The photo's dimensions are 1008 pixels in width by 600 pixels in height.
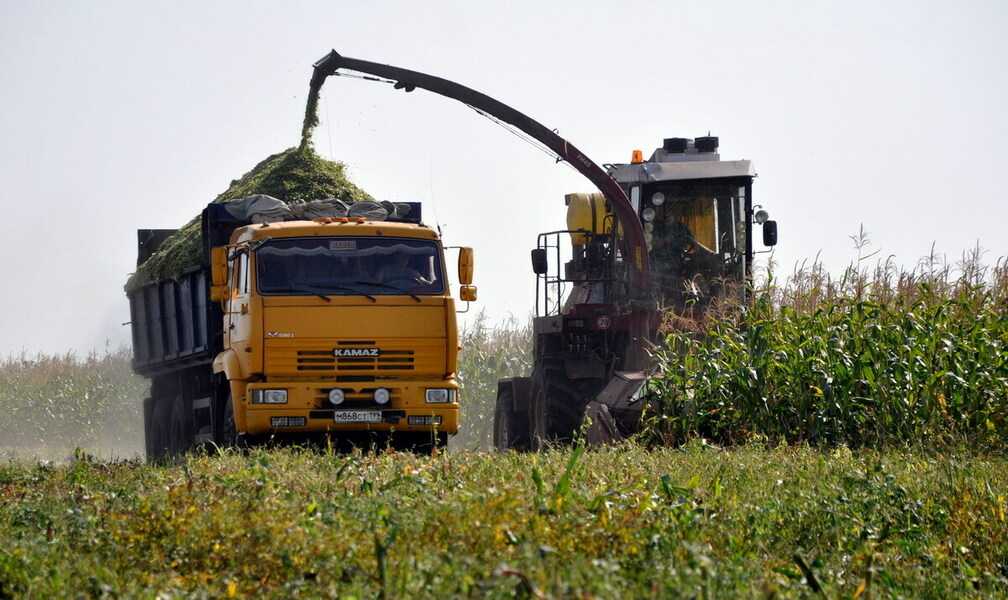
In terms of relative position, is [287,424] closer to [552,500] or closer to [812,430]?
[812,430]

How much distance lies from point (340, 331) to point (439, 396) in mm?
1249

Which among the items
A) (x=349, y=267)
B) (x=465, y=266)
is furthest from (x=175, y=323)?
(x=465, y=266)

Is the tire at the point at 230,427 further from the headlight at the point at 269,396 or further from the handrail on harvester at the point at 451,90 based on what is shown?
the handrail on harvester at the point at 451,90

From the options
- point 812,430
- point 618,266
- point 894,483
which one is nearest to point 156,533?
point 894,483

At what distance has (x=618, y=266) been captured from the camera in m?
16.7

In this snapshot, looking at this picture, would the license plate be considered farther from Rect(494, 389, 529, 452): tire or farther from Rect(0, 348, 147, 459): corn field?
Rect(0, 348, 147, 459): corn field

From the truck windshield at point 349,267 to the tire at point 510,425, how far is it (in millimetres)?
4185

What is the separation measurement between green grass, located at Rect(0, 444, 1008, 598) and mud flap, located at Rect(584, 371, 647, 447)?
2761 millimetres

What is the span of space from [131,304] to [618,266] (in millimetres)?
7765

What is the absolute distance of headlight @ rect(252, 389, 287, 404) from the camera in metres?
13.0

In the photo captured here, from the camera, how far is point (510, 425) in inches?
686

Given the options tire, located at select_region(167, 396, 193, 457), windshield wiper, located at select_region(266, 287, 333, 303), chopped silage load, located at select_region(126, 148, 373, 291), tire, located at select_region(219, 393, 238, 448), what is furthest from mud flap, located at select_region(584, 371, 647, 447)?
tire, located at select_region(167, 396, 193, 457)

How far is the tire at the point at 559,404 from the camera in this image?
15695 millimetres

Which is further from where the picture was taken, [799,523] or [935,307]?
[935,307]
